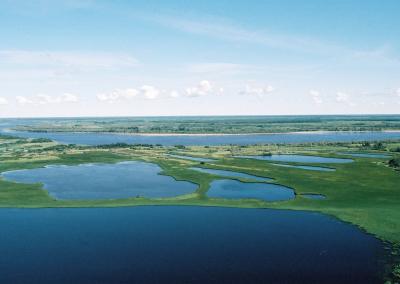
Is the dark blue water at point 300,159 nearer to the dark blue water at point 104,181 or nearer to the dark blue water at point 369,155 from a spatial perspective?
the dark blue water at point 369,155

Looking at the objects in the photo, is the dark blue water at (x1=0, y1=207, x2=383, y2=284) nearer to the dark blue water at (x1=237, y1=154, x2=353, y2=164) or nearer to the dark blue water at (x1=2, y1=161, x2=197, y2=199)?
the dark blue water at (x1=2, y1=161, x2=197, y2=199)

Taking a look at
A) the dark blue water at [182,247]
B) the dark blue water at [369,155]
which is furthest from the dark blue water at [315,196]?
the dark blue water at [369,155]

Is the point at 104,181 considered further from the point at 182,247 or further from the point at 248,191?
the point at 182,247

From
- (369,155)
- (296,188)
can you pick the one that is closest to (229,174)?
(296,188)

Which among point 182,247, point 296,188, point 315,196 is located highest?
point 296,188

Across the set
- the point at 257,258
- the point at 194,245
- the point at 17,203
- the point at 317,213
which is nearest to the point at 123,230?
the point at 194,245
